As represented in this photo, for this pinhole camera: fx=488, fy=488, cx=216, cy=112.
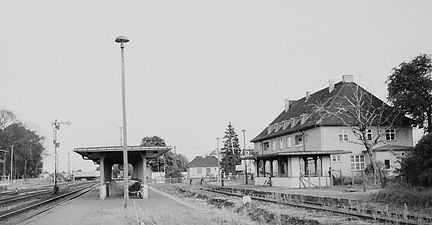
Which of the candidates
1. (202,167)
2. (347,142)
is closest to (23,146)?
(202,167)

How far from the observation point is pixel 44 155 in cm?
11325

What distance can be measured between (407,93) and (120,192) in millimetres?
31030

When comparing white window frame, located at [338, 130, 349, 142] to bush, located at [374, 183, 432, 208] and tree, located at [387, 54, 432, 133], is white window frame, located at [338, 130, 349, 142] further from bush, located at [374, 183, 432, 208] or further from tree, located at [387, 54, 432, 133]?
bush, located at [374, 183, 432, 208]

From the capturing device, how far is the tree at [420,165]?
2216cm

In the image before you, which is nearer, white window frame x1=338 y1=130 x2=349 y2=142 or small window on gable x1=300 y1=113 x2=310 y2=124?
white window frame x1=338 y1=130 x2=349 y2=142

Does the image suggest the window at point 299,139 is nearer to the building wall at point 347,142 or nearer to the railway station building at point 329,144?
the railway station building at point 329,144

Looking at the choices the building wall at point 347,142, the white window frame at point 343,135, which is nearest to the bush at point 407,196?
the building wall at point 347,142

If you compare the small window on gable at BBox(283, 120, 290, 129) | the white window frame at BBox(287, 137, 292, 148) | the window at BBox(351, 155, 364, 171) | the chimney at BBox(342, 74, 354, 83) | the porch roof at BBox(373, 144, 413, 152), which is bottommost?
the window at BBox(351, 155, 364, 171)

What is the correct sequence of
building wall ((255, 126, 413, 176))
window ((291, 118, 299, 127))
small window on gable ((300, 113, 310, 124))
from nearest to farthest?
building wall ((255, 126, 413, 176)) → small window on gable ((300, 113, 310, 124)) → window ((291, 118, 299, 127))

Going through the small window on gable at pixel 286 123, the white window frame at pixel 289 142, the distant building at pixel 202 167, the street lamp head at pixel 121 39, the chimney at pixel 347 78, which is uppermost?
the chimney at pixel 347 78

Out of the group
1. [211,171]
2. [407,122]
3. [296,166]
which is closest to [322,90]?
[407,122]

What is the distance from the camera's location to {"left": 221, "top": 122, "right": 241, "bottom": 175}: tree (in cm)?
9104

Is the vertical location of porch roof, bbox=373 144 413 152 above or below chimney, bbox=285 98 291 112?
below

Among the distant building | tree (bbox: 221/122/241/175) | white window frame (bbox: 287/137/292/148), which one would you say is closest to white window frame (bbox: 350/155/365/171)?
white window frame (bbox: 287/137/292/148)
